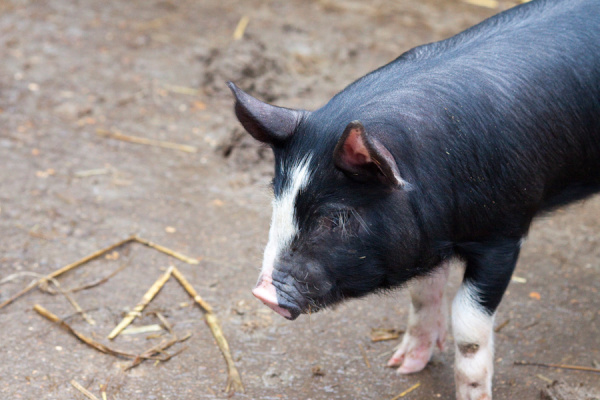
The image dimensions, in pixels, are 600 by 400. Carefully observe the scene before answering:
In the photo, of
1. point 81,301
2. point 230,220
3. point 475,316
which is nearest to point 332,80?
point 230,220

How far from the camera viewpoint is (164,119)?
6.12 meters

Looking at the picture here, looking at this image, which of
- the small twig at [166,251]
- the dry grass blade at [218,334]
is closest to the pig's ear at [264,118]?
the dry grass blade at [218,334]

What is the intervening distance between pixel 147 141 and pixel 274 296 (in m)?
3.16

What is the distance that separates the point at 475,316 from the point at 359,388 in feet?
2.56

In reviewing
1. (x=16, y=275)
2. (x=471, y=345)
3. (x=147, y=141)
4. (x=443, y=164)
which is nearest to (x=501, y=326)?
(x=471, y=345)

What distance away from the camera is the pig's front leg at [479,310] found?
322 cm

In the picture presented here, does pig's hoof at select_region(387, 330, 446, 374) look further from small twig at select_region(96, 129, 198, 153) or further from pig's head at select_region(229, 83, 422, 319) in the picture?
small twig at select_region(96, 129, 198, 153)

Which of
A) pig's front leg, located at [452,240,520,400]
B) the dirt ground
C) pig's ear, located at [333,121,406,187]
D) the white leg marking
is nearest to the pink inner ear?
pig's ear, located at [333,121,406,187]

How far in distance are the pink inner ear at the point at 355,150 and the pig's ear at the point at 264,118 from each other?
432mm

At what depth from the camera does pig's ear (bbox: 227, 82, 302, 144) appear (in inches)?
119

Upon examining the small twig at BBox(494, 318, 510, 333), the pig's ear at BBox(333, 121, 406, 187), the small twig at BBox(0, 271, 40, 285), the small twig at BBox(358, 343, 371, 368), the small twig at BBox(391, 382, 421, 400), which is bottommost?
the small twig at BBox(0, 271, 40, 285)

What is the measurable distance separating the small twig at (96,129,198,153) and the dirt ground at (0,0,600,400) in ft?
0.18

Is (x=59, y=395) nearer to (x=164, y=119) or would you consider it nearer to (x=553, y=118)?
(x=553, y=118)

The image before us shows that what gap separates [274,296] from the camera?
2.94 meters
